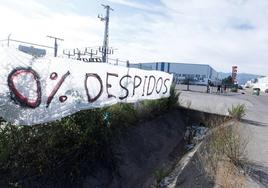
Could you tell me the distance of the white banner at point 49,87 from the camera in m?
6.03

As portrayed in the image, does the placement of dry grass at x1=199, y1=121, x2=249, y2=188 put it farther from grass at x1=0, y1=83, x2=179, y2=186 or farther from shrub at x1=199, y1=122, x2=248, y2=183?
grass at x1=0, y1=83, x2=179, y2=186

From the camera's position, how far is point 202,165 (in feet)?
26.9

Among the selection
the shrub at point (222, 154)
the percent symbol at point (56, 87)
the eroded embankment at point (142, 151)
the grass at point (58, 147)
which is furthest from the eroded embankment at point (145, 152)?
the percent symbol at point (56, 87)

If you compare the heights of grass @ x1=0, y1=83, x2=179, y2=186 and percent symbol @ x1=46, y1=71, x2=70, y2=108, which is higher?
percent symbol @ x1=46, y1=71, x2=70, y2=108

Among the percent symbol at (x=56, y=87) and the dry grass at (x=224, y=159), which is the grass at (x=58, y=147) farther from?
the dry grass at (x=224, y=159)

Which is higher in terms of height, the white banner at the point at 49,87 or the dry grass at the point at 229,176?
the white banner at the point at 49,87

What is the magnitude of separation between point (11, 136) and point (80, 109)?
5.07 feet

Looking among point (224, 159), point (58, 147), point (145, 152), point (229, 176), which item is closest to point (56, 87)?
point (58, 147)

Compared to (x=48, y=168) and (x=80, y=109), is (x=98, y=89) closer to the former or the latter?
(x=80, y=109)

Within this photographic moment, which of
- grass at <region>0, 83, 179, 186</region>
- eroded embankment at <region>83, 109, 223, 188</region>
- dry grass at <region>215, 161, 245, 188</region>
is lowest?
eroded embankment at <region>83, 109, 223, 188</region>

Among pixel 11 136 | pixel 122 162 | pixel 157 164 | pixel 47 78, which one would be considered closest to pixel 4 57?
pixel 47 78

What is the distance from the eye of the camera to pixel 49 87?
266 inches

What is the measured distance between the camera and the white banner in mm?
6031

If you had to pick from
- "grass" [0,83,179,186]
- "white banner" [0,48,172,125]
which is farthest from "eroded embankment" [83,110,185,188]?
"white banner" [0,48,172,125]
